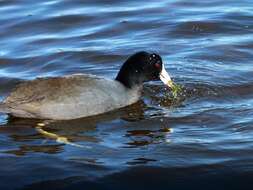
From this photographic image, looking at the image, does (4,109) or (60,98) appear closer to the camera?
(4,109)

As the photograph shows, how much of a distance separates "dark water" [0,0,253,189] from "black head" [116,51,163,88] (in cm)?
34

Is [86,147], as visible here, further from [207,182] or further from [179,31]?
[179,31]

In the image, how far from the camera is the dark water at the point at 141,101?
7398 mm

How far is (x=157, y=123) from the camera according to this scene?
891cm

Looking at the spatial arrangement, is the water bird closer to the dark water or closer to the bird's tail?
the bird's tail

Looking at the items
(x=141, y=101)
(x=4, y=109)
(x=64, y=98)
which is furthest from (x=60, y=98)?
(x=141, y=101)

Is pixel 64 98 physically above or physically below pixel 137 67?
below

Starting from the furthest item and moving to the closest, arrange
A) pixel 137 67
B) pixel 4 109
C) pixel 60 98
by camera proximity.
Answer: pixel 137 67
pixel 60 98
pixel 4 109

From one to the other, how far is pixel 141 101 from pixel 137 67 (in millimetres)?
453

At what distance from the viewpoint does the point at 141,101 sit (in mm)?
9930

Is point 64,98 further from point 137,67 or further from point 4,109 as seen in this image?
point 137,67

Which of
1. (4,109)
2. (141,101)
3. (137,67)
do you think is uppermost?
Answer: (137,67)

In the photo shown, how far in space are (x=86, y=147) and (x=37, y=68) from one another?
340 centimetres

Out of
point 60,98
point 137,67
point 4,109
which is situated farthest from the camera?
point 137,67
